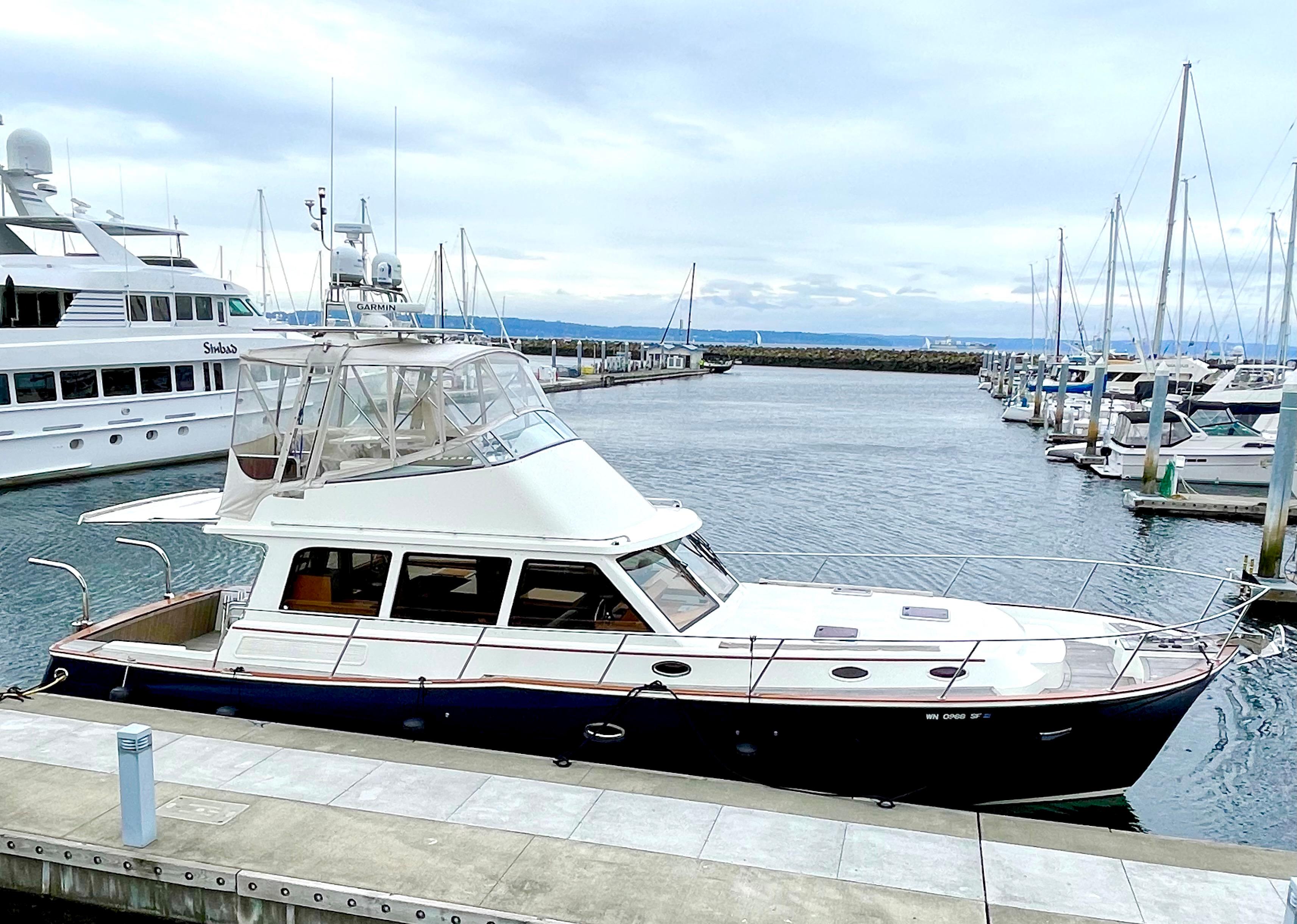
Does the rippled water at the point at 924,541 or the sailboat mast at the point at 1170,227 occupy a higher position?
the sailboat mast at the point at 1170,227

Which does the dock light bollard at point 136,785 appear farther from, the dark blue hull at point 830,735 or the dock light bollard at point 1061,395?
the dock light bollard at point 1061,395

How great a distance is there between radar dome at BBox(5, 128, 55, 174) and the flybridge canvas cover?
76.4ft

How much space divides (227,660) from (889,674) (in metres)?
5.87

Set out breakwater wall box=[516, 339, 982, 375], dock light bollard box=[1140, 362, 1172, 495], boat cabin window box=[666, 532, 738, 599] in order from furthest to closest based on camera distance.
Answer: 1. breakwater wall box=[516, 339, 982, 375]
2. dock light bollard box=[1140, 362, 1172, 495]
3. boat cabin window box=[666, 532, 738, 599]

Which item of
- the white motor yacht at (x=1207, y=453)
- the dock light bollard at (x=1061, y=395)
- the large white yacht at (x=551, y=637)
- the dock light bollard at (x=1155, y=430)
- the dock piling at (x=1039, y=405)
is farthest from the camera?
the dock piling at (x=1039, y=405)

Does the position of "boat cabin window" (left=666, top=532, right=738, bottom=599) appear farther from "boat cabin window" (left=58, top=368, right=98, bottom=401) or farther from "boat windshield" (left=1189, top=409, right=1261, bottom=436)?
"boat windshield" (left=1189, top=409, right=1261, bottom=436)

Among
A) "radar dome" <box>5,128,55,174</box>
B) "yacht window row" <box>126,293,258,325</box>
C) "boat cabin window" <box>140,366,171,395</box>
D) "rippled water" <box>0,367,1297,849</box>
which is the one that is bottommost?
"rippled water" <box>0,367,1297,849</box>

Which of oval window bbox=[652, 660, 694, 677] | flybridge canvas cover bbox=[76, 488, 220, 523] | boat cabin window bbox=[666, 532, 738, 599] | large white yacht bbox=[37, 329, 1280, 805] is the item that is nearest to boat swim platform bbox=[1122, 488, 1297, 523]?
large white yacht bbox=[37, 329, 1280, 805]

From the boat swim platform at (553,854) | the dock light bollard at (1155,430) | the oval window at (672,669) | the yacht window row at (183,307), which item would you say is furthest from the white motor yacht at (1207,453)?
the yacht window row at (183,307)

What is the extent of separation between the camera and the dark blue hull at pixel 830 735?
737 cm

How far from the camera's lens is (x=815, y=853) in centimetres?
596

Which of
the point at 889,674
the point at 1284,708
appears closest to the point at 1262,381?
the point at 1284,708

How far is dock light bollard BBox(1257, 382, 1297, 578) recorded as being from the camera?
15883 millimetres

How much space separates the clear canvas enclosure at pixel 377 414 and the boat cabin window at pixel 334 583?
72cm
